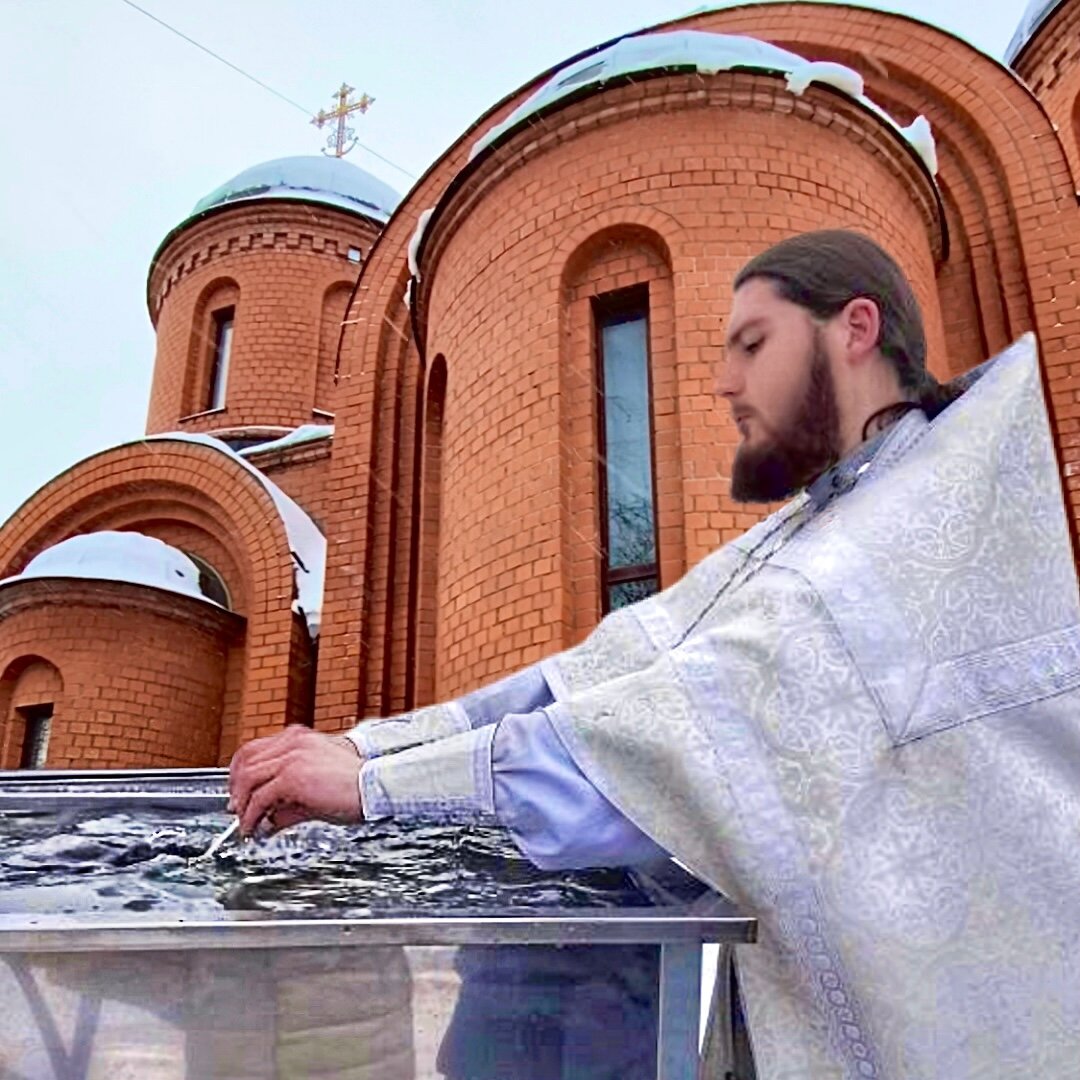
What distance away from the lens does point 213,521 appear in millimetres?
9664

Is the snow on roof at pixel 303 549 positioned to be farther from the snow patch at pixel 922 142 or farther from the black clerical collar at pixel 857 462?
the black clerical collar at pixel 857 462

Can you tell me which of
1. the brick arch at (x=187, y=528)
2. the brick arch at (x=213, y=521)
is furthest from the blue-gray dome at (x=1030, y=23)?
the brick arch at (x=187, y=528)

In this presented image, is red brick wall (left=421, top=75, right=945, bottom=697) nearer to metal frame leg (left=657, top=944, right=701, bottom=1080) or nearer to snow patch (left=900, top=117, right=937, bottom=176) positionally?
snow patch (left=900, top=117, right=937, bottom=176)

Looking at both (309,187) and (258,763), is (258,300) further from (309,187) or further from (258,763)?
(258,763)

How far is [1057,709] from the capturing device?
42.4 inches

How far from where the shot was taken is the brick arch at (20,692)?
855 centimetres

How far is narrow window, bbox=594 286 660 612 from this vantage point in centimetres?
514

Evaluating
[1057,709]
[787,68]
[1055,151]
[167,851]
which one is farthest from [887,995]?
[1055,151]

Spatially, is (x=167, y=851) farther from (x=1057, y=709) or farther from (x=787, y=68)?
(x=787, y=68)

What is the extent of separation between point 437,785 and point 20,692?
882 cm

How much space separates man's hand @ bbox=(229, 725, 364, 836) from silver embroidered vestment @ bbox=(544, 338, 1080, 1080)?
0.25 m

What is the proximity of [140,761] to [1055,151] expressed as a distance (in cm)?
798

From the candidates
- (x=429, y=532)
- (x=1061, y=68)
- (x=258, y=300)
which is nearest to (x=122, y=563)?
(x=429, y=532)

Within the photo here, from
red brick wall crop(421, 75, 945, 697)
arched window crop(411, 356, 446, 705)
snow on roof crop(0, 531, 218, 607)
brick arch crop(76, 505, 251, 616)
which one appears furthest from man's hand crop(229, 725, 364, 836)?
brick arch crop(76, 505, 251, 616)
